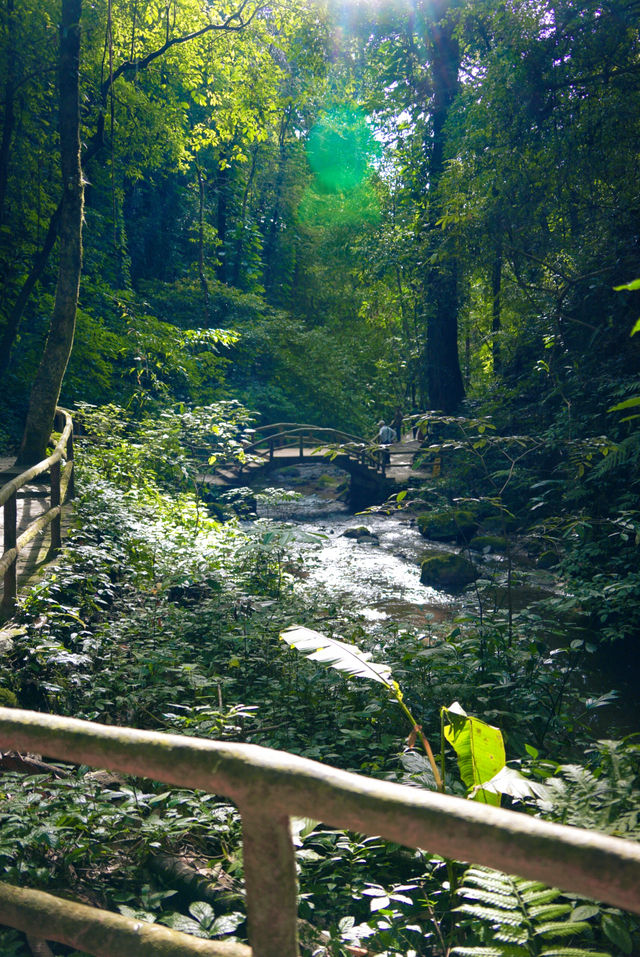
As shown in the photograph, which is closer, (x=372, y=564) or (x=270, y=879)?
(x=270, y=879)

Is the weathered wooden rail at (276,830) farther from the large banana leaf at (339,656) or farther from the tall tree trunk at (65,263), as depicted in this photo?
the tall tree trunk at (65,263)

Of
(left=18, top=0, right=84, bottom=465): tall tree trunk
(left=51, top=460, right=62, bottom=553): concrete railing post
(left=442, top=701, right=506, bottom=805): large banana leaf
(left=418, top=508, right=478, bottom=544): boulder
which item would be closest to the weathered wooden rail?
(left=442, top=701, right=506, bottom=805): large banana leaf

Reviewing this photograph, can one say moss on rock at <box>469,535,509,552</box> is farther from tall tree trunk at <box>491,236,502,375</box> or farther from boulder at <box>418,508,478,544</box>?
tall tree trunk at <box>491,236,502,375</box>

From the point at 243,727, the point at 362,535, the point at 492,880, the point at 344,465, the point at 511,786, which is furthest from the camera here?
the point at 344,465

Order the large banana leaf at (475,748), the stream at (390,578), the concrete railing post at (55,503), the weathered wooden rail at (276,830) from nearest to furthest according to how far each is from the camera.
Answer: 1. the weathered wooden rail at (276,830)
2. the large banana leaf at (475,748)
3. the concrete railing post at (55,503)
4. the stream at (390,578)

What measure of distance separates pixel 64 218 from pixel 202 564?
5.28 metres

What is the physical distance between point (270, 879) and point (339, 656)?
2360 mm

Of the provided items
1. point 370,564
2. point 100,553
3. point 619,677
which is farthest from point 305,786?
point 370,564

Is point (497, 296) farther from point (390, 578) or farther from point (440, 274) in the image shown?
point (390, 578)

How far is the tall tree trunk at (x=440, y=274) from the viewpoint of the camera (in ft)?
59.6

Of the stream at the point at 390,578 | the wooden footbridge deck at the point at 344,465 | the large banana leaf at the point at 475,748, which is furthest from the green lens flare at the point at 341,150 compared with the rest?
the large banana leaf at the point at 475,748

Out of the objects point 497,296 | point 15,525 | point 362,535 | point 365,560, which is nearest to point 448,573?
point 365,560

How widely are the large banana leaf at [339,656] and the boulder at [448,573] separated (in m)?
8.88

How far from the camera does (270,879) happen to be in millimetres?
1213
